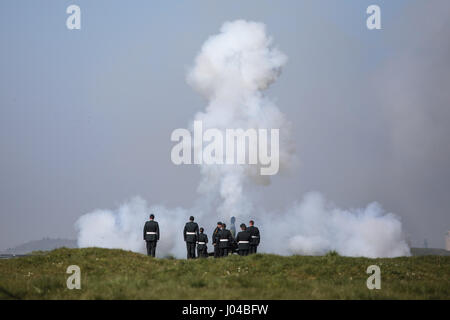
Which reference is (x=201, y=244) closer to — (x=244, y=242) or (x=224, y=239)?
(x=224, y=239)

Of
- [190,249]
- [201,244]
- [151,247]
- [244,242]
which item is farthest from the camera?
[201,244]

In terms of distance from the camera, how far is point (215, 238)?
120ft

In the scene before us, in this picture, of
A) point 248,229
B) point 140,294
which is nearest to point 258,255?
point 248,229

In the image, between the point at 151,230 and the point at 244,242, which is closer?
the point at 244,242

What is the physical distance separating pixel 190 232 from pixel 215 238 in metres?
1.79

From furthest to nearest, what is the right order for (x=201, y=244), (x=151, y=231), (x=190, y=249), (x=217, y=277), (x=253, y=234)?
(x=201, y=244), (x=190, y=249), (x=151, y=231), (x=253, y=234), (x=217, y=277)

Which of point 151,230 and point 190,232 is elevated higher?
point 151,230

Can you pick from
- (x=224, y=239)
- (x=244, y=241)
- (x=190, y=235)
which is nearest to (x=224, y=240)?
(x=224, y=239)

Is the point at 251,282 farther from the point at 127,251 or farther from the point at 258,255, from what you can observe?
the point at 127,251

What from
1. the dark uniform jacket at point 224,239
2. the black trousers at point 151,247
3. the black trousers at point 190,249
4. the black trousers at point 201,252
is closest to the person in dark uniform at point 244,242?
the dark uniform jacket at point 224,239

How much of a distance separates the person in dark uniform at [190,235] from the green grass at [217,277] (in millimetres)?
4780

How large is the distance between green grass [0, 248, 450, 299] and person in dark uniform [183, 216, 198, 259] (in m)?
4.78

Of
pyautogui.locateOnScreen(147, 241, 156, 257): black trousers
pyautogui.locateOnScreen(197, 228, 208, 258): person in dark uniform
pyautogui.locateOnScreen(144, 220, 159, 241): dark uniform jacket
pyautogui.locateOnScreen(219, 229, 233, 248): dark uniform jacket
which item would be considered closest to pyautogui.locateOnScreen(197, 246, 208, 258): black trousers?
pyautogui.locateOnScreen(197, 228, 208, 258): person in dark uniform

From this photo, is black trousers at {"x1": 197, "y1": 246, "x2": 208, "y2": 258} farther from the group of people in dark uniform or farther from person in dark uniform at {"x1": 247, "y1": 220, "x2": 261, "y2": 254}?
person in dark uniform at {"x1": 247, "y1": 220, "x2": 261, "y2": 254}
